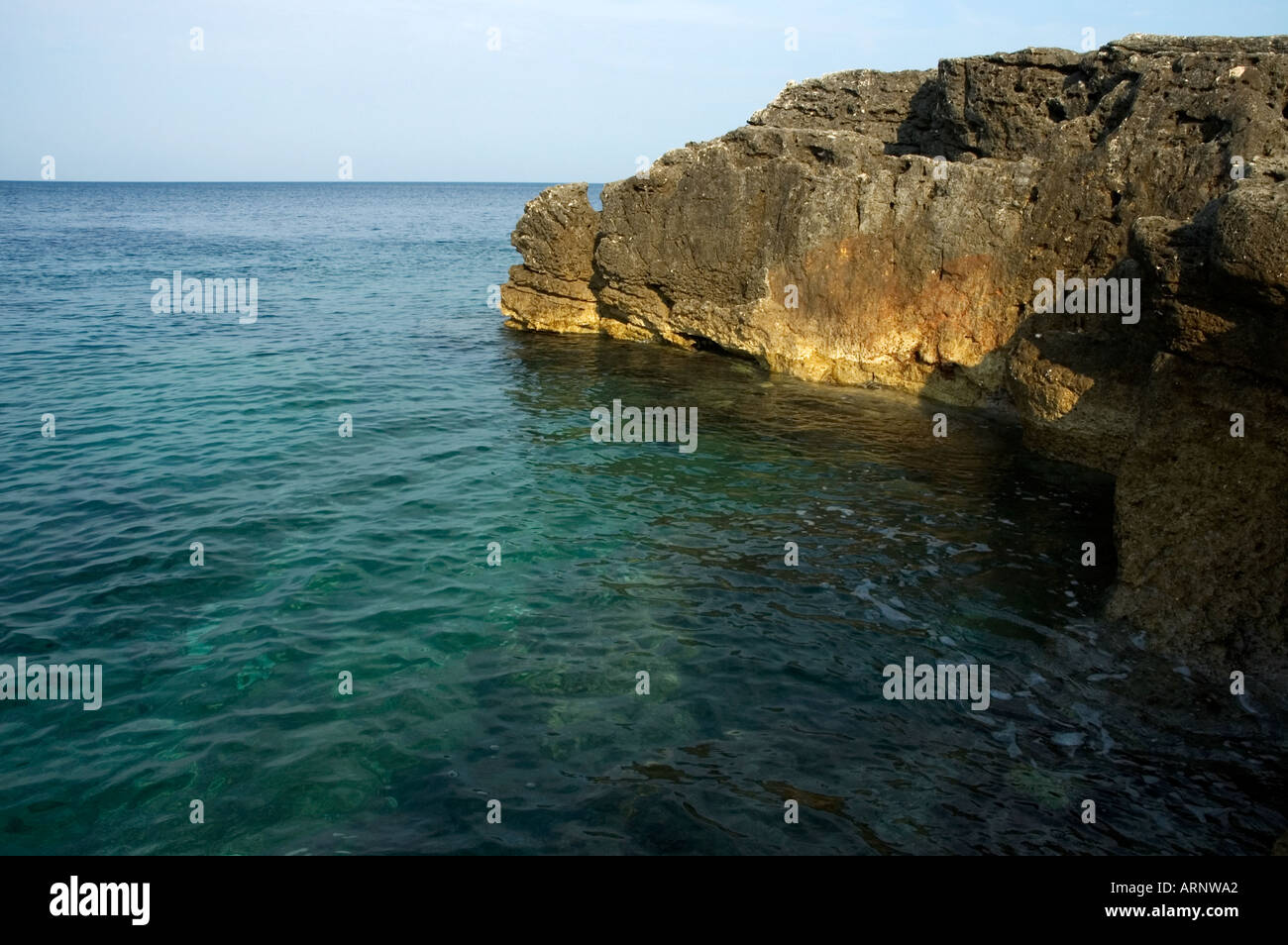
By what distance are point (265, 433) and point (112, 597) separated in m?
7.82

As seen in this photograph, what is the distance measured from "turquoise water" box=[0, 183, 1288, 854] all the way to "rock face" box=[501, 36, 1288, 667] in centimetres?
133

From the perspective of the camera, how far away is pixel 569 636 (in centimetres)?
1189

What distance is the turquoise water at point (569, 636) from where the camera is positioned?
8.58 m

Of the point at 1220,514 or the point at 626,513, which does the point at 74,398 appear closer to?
the point at 626,513

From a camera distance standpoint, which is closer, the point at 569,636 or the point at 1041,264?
the point at 569,636

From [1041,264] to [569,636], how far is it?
46.2ft

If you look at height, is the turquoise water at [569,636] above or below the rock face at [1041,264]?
below

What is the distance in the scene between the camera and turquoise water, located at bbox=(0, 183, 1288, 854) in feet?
28.1

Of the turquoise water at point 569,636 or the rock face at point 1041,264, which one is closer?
the turquoise water at point 569,636

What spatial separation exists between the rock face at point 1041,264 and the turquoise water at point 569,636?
1326 mm

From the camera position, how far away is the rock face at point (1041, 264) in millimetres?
10797

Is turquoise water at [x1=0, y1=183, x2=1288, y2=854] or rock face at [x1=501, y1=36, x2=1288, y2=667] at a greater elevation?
rock face at [x1=501, y1=36, x2=1288, y2=667]

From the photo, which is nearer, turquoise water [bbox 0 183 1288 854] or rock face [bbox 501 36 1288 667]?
turquoise water [bbox 0 183 1288 854]

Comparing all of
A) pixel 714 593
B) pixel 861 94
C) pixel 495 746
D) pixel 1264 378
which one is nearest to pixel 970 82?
pixel 861 94
